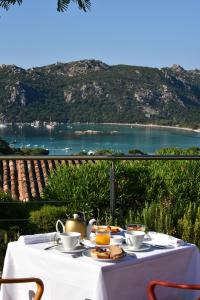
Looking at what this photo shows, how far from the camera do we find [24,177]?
27.2 metres

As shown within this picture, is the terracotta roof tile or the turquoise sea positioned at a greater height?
the terracotta roof tile

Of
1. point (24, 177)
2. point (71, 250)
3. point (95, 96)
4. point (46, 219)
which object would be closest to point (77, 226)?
point (71, 250)

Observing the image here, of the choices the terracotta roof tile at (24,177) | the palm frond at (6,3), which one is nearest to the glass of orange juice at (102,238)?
the palm frond at (6,3)

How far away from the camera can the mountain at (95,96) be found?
413 feet

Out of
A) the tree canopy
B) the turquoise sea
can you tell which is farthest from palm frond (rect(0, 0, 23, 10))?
the turquoise sea

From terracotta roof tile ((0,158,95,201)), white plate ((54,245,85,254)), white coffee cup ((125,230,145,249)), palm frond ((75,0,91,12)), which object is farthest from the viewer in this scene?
terracotta roof tile ((0,158,95,201))

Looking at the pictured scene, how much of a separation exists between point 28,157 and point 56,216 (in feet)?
4.72

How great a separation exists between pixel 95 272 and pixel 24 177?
2447 centimetres

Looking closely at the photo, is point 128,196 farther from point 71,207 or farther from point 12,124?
point 12,124

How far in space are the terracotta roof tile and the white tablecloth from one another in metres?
21.7

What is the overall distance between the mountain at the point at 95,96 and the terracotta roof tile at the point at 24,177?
9317 cm

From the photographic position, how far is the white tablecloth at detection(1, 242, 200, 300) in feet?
9.98

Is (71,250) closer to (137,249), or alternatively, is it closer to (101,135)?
(137,249)

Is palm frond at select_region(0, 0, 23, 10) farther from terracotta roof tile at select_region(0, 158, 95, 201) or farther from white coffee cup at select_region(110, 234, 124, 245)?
terracotta roof tile at select_region(0, 158, 95, 201)
